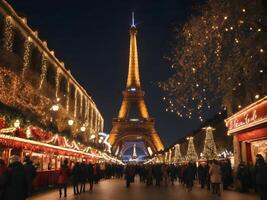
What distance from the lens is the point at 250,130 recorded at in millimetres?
20844

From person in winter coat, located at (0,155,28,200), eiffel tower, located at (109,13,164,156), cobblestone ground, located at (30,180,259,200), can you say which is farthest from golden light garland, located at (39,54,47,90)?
eiffel tower, located at (109,13,164,156)

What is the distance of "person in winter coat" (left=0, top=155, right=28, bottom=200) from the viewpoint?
320 inches

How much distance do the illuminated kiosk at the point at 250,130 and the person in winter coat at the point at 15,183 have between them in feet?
41.3

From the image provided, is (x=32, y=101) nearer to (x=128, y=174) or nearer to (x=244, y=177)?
(x=128, y=174)

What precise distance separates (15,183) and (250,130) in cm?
1585

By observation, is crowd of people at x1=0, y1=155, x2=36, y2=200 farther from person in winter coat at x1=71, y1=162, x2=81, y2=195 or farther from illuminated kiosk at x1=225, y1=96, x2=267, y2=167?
illuminated kiosk at x1=225, y1=96, x2=267, y2=167

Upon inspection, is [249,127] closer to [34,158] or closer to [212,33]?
[212,33]

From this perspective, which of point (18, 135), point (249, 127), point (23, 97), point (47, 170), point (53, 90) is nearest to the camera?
point (18, 135)

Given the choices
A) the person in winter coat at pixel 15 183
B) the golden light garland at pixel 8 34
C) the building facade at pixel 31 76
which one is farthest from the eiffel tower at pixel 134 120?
the person in winter coat at pixel 15 183

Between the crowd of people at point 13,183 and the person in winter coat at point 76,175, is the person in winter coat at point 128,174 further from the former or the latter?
the crowd of people at point 13,183

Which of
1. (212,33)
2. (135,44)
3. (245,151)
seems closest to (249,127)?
(245,151)

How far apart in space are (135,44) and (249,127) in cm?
8888

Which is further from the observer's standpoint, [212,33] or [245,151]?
[245,151]

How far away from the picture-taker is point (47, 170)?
22.9 meters
